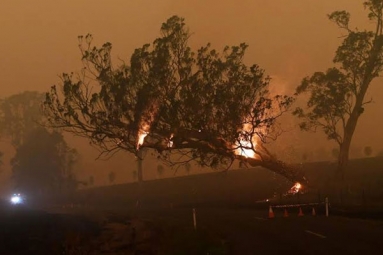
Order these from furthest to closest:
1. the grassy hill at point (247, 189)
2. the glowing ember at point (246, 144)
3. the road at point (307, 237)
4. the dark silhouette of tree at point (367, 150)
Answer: the dark silhouette of tree at point (367, 150)
the grassy hill at point (247, 189)
the glowing ember at point (246, 144)
the road at point (307, 237)

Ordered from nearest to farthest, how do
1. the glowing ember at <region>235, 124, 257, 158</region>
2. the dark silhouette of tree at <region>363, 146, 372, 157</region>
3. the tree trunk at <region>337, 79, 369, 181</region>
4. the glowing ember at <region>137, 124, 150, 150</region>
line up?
the glowing ember at <region>137, 124, 150, 150</region>, the glowing ember at <region>235, 124, 257, 158</region>, the tree trunk at <region>337, 79, 369, 181</region>, the dark silhouette of tree at <region>363, 146, 372, 157</region>

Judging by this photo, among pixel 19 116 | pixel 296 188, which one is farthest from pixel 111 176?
pixel 296 188

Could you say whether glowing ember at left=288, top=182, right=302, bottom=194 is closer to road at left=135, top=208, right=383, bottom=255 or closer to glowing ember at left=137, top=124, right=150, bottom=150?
glowing ember at left=137, top=124, right=150, bottom=150

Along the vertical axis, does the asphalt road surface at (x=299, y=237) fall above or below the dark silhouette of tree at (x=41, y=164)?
below

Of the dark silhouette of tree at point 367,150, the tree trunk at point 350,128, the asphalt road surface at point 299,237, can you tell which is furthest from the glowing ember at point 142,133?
the dark silhouette of tree at point 367,150

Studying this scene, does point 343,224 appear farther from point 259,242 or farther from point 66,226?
point 66,226

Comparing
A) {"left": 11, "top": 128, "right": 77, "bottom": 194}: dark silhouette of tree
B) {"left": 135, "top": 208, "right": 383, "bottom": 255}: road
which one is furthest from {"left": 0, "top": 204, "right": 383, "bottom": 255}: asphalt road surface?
{"left": 11, "top": 128, "right": 77, "bottom": 194}: dark silhouette of tree

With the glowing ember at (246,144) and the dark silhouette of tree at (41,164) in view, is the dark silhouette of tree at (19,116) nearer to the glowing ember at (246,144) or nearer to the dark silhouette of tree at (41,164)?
the dark silhouette of tree at (41,164)

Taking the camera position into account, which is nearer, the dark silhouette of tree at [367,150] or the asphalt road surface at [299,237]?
the asphalt road surface at [299,237]

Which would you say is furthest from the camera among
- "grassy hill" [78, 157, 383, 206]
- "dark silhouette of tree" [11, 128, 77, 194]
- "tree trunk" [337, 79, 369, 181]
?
"dark silhouette of tree" [11, 128, 77, 194]

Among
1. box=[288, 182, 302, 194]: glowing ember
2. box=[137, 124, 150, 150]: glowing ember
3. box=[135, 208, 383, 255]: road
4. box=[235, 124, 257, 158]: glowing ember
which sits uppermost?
box=[137, 124, 150, 150]: glowing ember

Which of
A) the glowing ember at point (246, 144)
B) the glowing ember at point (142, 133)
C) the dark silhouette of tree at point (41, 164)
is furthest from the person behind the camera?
the dark silhouette of tree at point (41, 164)

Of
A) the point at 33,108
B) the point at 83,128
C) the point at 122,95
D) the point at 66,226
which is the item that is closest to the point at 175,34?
the point at 122,95

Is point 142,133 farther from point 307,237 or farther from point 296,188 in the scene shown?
point 307,237
